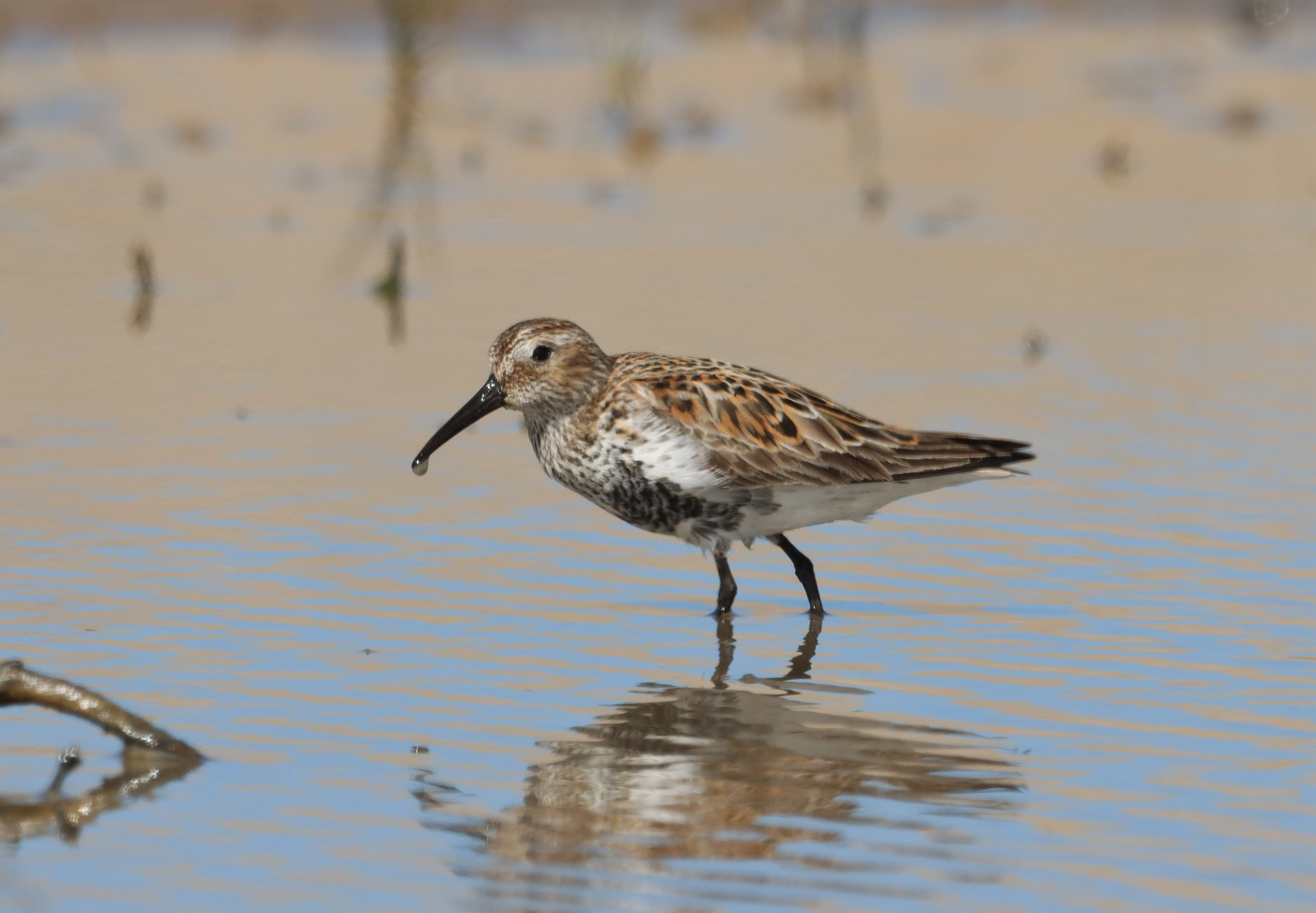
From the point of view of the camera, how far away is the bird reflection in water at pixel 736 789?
6.78m

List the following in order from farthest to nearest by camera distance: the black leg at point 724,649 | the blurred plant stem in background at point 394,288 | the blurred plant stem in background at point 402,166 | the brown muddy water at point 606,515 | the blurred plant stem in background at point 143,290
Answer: the blurred plant stem in background at point 394,288
the blurred plant stem in background at point 143,290
the blurred plant stem in background at point 402,166
the black leg at point 724,649
the brown muddy water at point 606,515

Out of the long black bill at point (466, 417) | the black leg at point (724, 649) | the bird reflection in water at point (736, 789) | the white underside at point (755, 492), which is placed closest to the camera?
the bird reflection in water at point (736, 789)

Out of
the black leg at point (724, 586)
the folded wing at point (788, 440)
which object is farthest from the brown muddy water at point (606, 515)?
the folded wing at point (788, 440)

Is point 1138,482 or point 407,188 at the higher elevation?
point 407,188

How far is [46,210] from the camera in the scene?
56.1 ft

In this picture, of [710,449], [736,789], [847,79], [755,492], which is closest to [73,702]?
[736,789]

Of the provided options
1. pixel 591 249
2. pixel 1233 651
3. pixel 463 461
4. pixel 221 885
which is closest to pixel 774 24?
pixel 591 249

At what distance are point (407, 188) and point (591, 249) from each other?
274cm

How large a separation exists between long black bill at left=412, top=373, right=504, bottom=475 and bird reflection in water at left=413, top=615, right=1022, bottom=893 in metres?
1.89

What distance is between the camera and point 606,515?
11.1 metres

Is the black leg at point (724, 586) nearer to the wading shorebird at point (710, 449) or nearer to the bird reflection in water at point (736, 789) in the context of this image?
the wading shorebird at point (710, 449)

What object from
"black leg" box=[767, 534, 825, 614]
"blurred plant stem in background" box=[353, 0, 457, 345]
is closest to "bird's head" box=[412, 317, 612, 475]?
"black leg" box=[767, 534, 825, 614]

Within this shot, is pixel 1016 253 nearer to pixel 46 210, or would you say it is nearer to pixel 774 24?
pixel 46 210

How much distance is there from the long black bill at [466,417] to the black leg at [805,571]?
136cm
